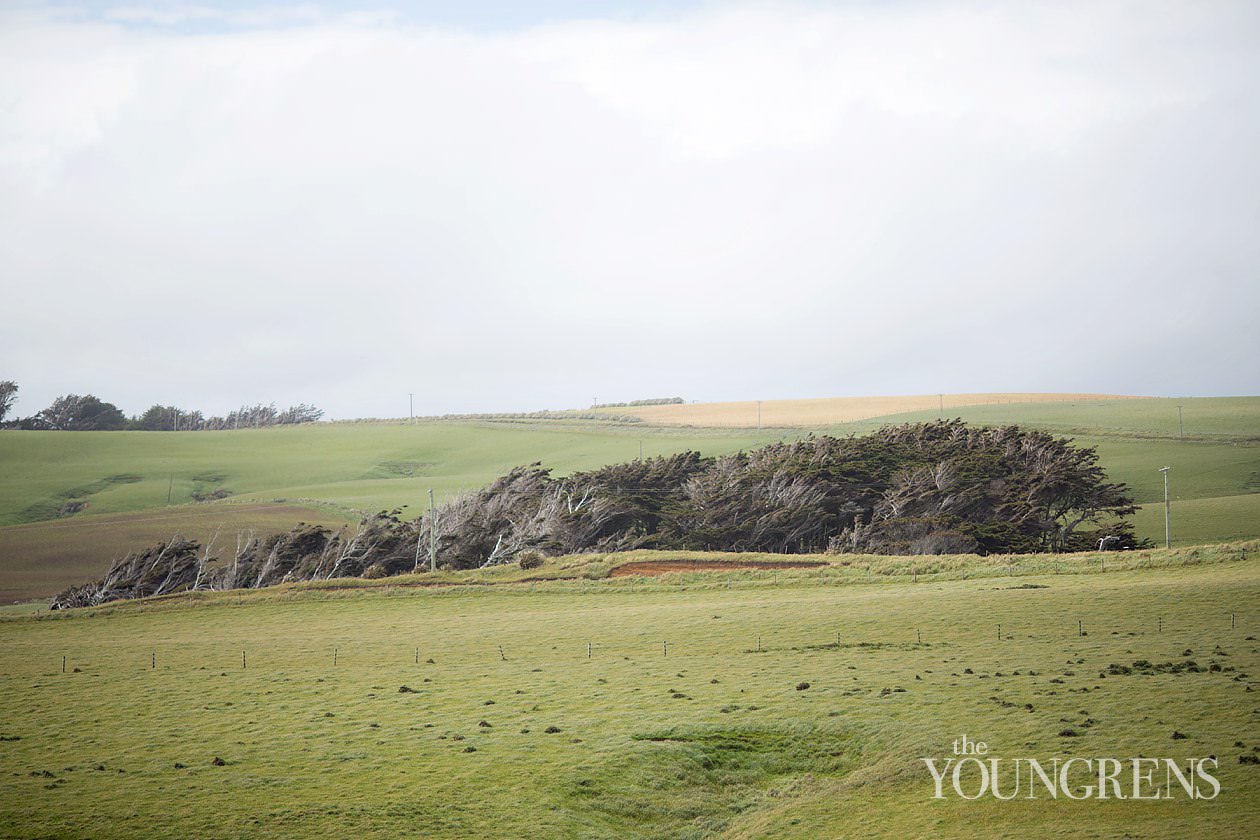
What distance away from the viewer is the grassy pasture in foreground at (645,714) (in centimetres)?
2139

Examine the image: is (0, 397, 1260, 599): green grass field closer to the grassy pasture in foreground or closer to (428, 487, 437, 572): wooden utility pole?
(428, 487, 437, 572): wooden utility pole

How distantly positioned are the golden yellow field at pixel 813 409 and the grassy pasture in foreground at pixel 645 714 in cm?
8903

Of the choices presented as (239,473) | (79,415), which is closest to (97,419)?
(79,415)

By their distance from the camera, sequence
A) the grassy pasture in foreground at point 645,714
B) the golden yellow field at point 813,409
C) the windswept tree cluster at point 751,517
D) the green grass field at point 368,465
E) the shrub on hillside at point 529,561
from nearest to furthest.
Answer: the grassy pasture in foreground at point 645,714, the shrub on hillside at point 529,561, the windswept tree cluster at point 751,517, the green grass field at point 368,465, the golden yellow field at point 813,409

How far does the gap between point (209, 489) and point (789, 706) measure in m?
97.2

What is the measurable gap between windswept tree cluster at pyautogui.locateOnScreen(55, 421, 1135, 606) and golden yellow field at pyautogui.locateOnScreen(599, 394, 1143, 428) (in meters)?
49.1

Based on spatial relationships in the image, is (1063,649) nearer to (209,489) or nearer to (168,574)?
(168,574)

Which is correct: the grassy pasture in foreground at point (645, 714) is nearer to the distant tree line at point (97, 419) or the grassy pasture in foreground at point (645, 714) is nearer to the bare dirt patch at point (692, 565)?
the bare dirt patch at point (692, 565)

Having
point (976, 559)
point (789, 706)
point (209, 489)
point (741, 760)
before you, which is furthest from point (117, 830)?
point (209, 489)

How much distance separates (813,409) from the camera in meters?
143

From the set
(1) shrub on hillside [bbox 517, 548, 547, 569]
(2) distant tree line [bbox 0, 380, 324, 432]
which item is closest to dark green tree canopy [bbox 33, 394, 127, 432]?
(2) distant tree line [bbox 0, 380, 324, 432]

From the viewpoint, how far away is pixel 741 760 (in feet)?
81.4

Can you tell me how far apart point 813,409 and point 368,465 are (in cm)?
5714

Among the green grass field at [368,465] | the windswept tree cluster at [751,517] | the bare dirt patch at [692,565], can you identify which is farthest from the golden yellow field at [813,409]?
the bare dirt patch at [692,565]
